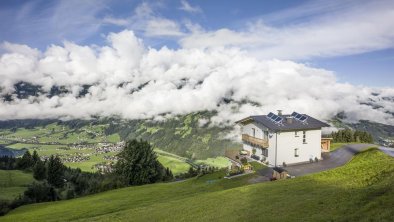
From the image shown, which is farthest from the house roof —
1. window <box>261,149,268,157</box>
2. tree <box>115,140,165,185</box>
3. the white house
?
tree <box>115,140,165,185</box>

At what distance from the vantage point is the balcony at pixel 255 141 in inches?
2783

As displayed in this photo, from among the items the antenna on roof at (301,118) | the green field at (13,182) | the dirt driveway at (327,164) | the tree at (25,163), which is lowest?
the green field at (13,182)

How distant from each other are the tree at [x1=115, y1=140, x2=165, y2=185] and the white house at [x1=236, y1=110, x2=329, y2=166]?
42049 millimetres

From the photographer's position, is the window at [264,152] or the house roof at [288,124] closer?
the house roof at [288,124]

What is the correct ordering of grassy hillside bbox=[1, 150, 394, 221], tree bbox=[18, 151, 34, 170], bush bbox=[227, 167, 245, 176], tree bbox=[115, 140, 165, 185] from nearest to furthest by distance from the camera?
1. grassy hillside bbox=[1, 150, 394, 221]
2. bush bbox=[227, 167, 245, 176]
3. tree bbox=[115, 140, 165, 185]
4. tree bbox=[18, 151, 34, 170]

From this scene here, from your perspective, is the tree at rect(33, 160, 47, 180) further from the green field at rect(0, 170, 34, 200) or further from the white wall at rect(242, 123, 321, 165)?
the white wall at rect(242, 123, 321, 165)

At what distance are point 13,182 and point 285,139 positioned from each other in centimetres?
13037

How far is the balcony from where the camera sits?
7069 cm

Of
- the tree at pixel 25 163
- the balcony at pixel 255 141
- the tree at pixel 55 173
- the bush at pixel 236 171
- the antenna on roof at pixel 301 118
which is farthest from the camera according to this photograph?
the tree at pixel 25 163

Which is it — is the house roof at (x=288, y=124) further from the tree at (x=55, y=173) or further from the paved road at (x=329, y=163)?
the tree at (x=55, y=173)

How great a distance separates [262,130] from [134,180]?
49238mm

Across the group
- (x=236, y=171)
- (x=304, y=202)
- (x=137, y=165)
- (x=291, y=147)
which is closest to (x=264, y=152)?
(x=291, y=147)

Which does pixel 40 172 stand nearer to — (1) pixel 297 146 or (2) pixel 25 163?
(2) pixel 25 163

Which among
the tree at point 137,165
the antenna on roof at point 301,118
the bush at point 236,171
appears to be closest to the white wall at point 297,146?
the antenna on roof at point 301,118
